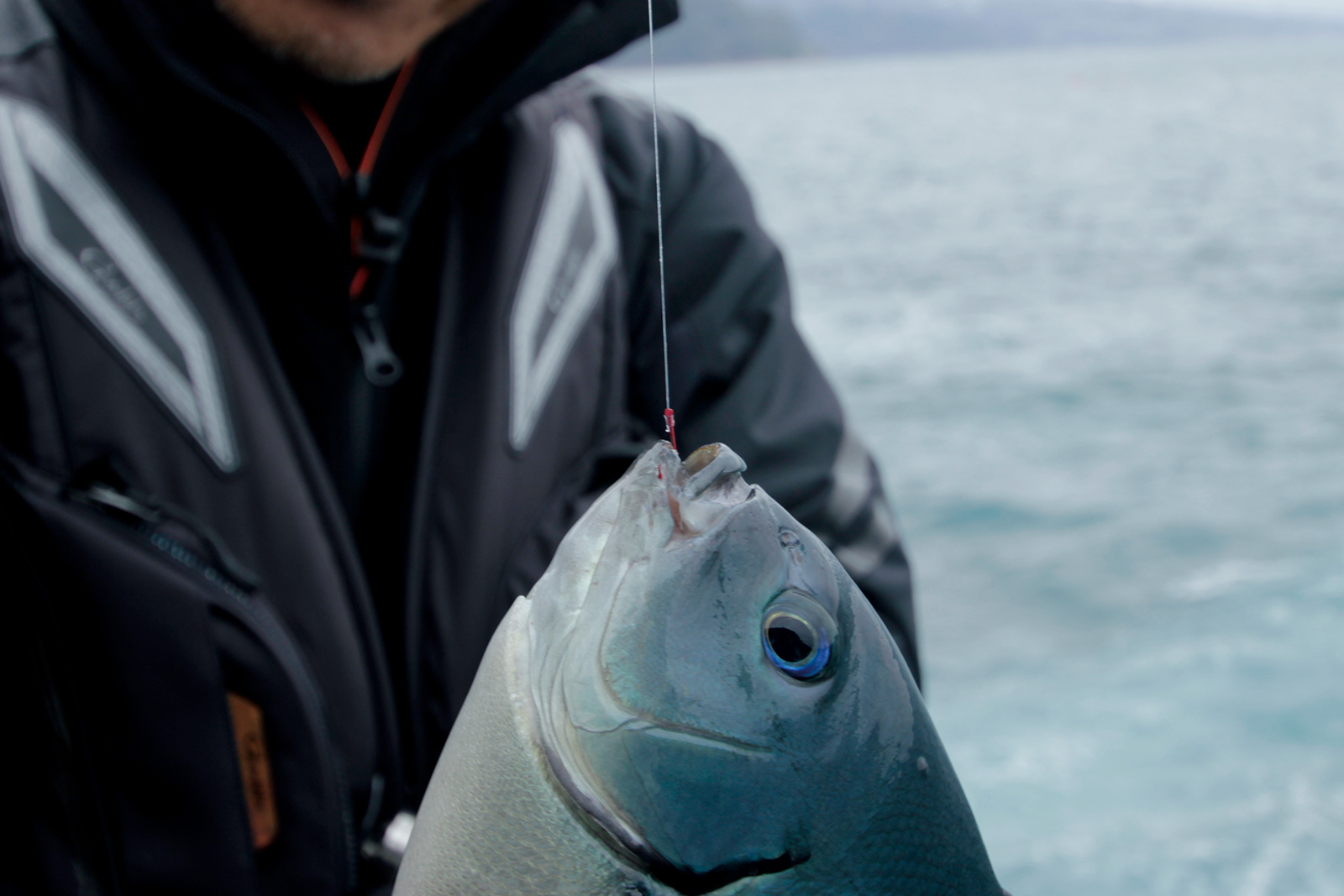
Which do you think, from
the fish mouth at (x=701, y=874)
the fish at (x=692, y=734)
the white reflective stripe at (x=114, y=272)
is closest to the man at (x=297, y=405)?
the white reflective stripe at (x=114, y=272)

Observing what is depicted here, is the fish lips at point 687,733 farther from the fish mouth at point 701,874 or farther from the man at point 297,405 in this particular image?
the man at point 297,405

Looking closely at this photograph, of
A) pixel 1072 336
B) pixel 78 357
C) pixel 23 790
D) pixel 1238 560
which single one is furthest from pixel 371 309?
pixel 1072 336

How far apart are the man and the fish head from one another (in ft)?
2.62

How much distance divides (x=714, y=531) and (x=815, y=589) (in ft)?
0.32

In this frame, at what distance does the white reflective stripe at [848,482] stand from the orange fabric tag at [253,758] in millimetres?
977

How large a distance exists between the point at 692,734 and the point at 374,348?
106 cm

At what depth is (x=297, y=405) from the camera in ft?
5.70

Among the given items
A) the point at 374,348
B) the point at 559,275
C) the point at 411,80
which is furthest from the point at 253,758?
the point at 411,80

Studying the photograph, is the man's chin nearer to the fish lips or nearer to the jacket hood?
the jacket hood

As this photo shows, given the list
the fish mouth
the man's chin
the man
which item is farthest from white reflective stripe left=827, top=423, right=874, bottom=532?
the fish mouth

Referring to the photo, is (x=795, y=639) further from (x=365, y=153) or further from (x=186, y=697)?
(x=365, y=153)

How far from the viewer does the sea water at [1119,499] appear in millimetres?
4562

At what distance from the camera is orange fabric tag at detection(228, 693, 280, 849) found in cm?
159

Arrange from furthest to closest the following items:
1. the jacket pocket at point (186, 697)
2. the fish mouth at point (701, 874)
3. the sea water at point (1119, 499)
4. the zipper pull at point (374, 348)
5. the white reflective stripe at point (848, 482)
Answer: the sea water at point (1119, 499), the white reflective stripe at point (848, 482), the zipper pull at point (374, 348), the jacket pocket at point (186, 697), the fish mouth at point (701, 874)
